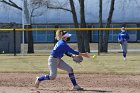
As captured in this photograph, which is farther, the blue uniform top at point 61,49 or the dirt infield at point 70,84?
the dirt infield at point 70,84

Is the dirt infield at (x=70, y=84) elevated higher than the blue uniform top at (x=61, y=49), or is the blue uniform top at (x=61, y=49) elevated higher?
the blue uniform top at (x=61, y=49)

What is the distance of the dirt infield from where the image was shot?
13.1m

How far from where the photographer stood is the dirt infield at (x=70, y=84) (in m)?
13.1

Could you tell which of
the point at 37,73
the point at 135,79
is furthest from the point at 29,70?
the point at 135,79

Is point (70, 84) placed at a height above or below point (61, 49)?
below

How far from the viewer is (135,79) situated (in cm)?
1639

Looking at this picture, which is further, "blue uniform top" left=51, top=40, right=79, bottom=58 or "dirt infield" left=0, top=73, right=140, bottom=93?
"dirt infield" left=0, top=73, right=140, bottom=93

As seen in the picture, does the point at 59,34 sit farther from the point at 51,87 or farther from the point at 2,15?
the point at 2,15

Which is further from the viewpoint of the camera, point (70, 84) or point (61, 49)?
point (70, 84)

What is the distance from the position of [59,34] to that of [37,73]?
6.24 meters

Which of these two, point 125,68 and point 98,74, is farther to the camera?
point 125,68

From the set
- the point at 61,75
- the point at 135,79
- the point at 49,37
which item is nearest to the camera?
the point at 135,79

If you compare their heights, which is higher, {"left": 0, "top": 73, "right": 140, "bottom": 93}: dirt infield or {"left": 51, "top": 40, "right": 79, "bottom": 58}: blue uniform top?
{"left": 51, "top": 40, "right": 79, "bottom": 58}: blue uniform top

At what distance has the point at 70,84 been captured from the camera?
14.8m
